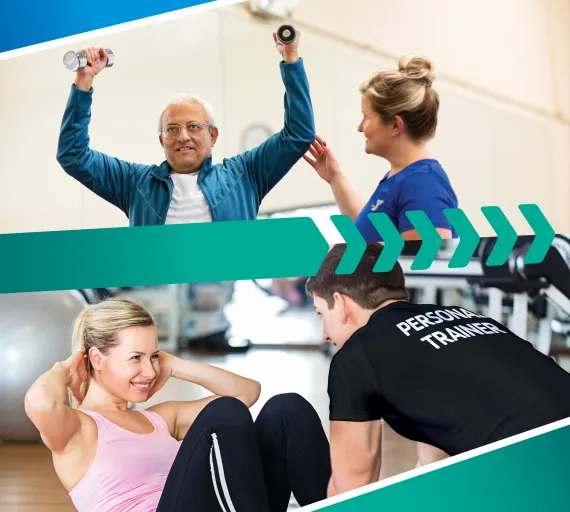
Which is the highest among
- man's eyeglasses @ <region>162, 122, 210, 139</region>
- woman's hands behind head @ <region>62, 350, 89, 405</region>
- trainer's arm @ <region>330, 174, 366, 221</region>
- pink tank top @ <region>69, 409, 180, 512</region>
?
man's eyeglasses @ <region>162, 122, 210, 139</region>

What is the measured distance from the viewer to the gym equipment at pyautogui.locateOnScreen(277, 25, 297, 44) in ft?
3.74

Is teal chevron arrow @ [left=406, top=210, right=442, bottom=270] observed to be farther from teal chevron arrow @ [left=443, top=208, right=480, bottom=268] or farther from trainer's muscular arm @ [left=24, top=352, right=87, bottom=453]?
trainer's muscular arm @ [left=24, top=352, right=87, bottom=453]

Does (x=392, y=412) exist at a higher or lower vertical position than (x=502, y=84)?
lower

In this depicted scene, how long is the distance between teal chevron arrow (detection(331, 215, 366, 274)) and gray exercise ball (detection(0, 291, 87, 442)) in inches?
13.4

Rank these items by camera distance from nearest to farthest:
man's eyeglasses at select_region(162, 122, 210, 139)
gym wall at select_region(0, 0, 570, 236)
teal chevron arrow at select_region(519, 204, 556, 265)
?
teal chevron arrow at select_region(519, 204, 556, 265) < man's eyeglasses at select_region(162, 122, 210, 139) < gym wall at select_region(0, 0, 570, 236)

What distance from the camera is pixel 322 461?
3.10 feet

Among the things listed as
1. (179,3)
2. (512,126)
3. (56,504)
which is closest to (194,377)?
(56,504)

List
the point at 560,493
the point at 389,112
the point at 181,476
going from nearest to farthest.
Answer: the point at 181,476 → the point at 560,493 → the point at 389,112

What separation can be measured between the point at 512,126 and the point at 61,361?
1.38 metres

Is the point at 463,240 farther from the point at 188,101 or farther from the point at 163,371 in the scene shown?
the point at 188,101

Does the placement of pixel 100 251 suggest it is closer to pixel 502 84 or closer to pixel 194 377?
pixel 194 377

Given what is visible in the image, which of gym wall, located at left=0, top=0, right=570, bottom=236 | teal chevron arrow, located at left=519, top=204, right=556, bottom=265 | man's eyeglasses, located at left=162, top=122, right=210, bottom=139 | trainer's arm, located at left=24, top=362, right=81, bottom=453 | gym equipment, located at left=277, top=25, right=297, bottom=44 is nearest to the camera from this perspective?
trainer's arm, located at left=24, top=362, right=81, bottom=453

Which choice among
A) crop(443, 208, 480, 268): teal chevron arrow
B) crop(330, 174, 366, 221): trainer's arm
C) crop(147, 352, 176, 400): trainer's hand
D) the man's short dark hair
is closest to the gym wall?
crop(330, 174, 366, 221): trainer's arm

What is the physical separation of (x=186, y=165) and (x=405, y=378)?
1.83ft
